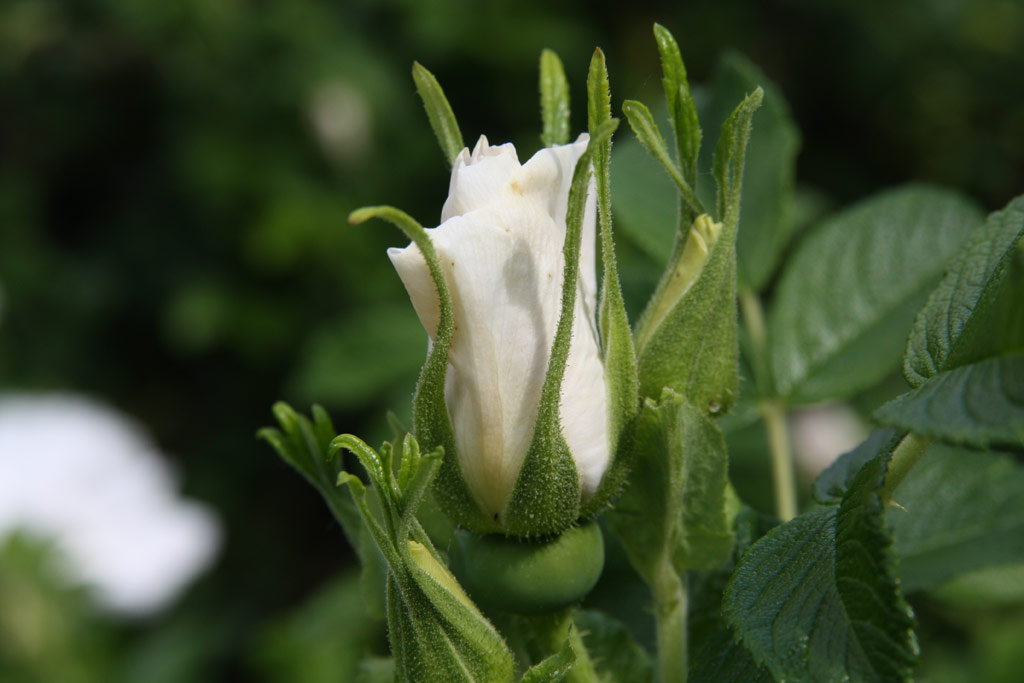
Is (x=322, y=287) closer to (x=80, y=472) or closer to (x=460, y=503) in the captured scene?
(x=80, y=472)

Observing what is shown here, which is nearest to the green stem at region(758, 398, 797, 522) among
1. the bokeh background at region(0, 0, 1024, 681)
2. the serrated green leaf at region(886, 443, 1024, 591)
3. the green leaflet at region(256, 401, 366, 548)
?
the serrated green leaf at region(886, 443, 1024, 591)

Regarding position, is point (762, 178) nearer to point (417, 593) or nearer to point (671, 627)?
point (671, 627)

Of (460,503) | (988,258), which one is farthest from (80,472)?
(988,258)

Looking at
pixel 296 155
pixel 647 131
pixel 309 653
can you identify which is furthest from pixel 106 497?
pixel 647 131

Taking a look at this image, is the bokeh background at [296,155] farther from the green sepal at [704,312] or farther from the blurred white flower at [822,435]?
the green sepal at [704,312]

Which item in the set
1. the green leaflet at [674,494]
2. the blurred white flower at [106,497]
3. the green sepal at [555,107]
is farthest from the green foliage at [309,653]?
the green sepal at [555,107]

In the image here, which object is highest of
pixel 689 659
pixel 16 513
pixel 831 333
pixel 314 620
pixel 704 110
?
pixel 16 513
